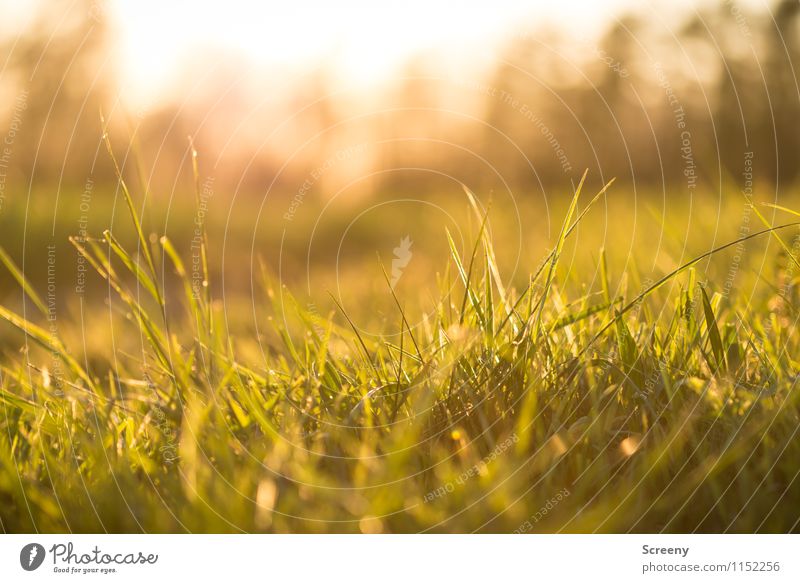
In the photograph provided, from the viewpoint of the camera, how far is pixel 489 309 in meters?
1.26

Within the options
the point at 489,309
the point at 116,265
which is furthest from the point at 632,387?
the point at 116,265

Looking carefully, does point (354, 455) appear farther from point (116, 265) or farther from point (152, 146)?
point (116, 265)

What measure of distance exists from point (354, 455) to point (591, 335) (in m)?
0.53

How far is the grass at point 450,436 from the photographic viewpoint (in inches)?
39.6
